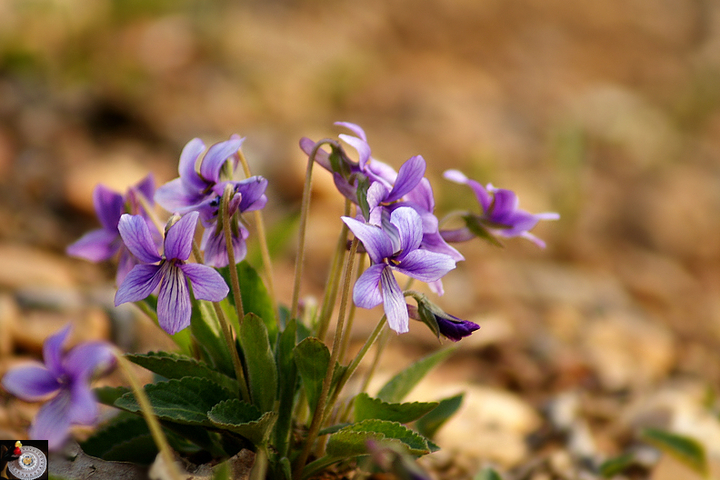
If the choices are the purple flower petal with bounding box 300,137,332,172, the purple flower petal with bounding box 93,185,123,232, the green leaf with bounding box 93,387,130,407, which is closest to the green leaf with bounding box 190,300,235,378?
the green leaf with bounding box 93,387,130,407

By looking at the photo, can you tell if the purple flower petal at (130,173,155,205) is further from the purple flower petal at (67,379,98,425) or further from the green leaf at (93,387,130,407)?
the purple flower petal at (67,379,98,425)

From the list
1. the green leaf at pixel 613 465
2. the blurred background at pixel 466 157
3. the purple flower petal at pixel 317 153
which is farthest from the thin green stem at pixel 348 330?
the green leaf at pixel 613 465

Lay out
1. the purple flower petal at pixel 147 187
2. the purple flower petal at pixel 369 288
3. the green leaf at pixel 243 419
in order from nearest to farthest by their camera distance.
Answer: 1. the purple flower petal at pixel 369 288
2. the green leaf at pixel 243 419
3. the purple flower petal at pixel 147 187

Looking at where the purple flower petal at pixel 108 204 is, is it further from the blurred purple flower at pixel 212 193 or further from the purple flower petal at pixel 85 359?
the purple flower petal at pixel 85 359

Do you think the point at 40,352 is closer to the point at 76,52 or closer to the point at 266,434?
the point at 266,434

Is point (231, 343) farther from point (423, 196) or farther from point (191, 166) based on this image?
point (423, 196)

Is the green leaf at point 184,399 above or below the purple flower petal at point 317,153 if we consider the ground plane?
below

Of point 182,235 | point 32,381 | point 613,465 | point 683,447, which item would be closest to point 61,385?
point 32,381

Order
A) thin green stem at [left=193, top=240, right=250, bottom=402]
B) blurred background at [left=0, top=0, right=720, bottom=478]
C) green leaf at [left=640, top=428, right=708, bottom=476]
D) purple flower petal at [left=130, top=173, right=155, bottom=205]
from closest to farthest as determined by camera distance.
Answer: thin green stem at [left=193, top=240, right=250, bottom=402], purple flower petal at [left=130, top=173, right=155, bottom=205], green leaf at [left=640, top=428, right=708, bottom=476], blurred background at [left=0, top=0, right=720, bottom=478]
